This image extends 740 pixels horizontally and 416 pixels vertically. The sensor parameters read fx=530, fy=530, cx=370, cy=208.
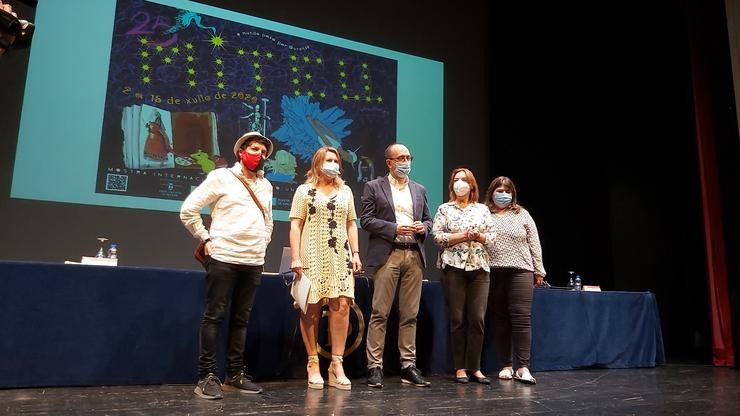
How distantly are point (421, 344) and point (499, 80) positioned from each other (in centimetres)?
316

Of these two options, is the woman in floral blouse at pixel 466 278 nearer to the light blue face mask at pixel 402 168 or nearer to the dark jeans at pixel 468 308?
the dark jeans at pixel 468 308

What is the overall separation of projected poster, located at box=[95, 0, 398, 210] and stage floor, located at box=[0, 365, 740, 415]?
1910 mm

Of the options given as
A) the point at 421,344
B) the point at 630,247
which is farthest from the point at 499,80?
the point at 421,344

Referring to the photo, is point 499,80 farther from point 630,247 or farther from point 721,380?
point 721,380

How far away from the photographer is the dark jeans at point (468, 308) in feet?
9.66

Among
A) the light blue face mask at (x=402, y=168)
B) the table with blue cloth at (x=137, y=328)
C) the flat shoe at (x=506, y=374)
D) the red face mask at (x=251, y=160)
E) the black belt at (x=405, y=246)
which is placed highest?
the light blue face mask at (x=402, y=168)

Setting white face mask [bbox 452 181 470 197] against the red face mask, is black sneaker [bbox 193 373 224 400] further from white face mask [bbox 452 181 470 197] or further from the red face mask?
white face mask [bbox 452 181 470 197]

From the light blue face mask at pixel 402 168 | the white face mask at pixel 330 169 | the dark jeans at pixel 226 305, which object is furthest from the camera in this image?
the light blue face mask at pixel 402 168

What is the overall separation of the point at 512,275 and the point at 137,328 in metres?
2.07

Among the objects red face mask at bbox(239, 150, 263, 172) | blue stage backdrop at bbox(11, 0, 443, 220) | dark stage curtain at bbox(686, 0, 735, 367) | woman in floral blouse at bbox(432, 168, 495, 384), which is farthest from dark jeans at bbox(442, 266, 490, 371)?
dark stage curtain at bbox(686, 0, 735, 367)

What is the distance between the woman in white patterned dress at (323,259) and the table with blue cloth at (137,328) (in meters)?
0.37

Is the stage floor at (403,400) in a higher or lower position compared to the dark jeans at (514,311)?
lower

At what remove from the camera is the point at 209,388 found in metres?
2.30

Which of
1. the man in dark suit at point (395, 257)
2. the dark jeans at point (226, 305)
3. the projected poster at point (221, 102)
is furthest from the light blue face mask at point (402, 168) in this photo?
the projected poster at point (221, 102)
